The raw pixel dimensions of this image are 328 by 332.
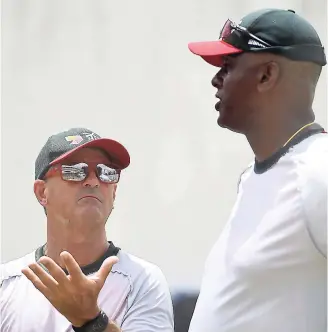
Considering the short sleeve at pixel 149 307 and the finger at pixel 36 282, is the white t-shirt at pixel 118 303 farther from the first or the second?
the finger at pixel 36 282

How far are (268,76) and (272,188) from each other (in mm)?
273

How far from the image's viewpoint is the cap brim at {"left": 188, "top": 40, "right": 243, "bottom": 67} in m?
1.52

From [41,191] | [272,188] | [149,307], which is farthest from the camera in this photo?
[41,191]

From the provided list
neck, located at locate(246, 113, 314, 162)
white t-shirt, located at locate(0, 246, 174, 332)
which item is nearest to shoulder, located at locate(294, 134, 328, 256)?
neck, located at locate(246, 113, 314, 162)

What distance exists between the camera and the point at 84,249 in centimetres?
203

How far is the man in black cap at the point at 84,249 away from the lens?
75.9 inches

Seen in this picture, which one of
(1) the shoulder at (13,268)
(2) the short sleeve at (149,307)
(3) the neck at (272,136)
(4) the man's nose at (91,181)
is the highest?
(3) the neck at (272,136)

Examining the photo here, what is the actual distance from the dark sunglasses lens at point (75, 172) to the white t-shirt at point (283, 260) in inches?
29.9

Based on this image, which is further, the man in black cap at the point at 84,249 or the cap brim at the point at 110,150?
the cap brim at the point at 110,150

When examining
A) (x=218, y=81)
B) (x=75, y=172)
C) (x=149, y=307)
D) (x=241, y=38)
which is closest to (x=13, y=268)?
(x=75, y=172)

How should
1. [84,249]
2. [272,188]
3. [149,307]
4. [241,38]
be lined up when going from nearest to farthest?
1. [272,188]
2. [241,38]
3. [149,307]
4. [84,249]

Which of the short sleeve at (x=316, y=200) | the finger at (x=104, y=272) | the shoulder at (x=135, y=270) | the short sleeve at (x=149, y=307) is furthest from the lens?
the shoulder at (x=135, y=270)

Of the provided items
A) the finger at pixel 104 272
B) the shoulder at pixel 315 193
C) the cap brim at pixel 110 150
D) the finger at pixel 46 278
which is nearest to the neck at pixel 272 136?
the shoulder at pixel 315 193

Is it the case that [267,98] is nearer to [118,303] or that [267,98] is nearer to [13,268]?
[118,303]
